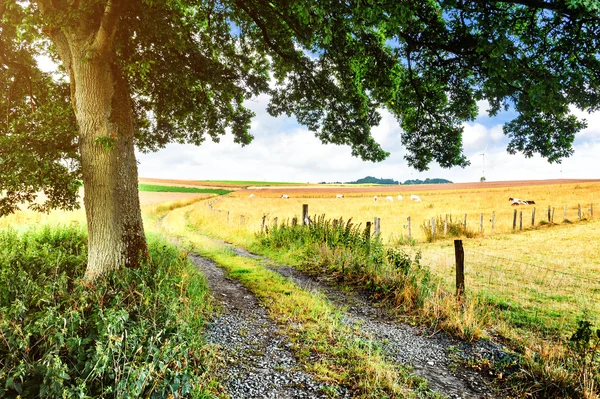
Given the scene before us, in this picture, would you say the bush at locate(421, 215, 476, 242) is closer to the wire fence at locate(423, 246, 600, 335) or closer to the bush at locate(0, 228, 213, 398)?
the wire fence at locate(423, 246, 600, 335)

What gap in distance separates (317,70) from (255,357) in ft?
29.1

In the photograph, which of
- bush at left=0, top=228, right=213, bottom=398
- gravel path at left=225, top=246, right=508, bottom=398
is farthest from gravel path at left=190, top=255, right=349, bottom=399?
gravel path at left=225, top=246, right=508, bottom=398

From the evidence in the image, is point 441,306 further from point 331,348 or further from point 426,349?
point 331,348

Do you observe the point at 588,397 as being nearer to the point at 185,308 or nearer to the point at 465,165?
the point at 185,308

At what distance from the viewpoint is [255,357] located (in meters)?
5.48

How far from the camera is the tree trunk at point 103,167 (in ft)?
23.4

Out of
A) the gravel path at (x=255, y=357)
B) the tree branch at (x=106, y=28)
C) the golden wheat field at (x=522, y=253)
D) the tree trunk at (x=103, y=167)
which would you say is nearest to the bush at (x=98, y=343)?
the gravel path at (x=255, y=357)

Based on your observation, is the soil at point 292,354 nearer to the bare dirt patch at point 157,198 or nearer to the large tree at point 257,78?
the large tree at point 257,78

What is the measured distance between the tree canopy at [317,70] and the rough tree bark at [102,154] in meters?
0.25

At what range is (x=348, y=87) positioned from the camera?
10219mm

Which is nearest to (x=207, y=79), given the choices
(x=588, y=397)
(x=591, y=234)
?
(x=588, y=397)

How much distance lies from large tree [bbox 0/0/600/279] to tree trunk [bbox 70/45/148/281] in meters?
0.02

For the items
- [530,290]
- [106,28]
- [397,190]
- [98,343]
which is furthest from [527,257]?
[397,190]

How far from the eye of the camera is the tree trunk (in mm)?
7133
